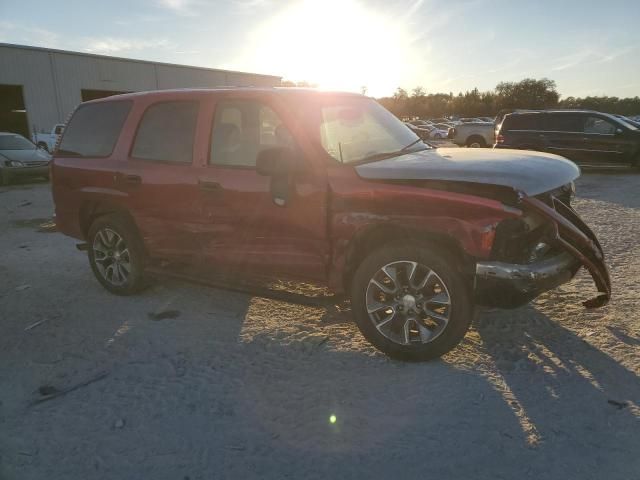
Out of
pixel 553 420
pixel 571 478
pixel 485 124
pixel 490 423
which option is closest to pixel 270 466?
pixel 490 423

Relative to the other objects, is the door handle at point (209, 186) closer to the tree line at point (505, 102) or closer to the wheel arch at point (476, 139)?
the wheel arch at point (476, 139)

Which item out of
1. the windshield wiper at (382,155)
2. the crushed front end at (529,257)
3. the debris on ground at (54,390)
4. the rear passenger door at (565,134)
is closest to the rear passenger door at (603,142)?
the rear passenger door at (565,134)

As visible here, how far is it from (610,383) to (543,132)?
1283 centimetres

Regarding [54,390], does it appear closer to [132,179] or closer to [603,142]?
[132,179]

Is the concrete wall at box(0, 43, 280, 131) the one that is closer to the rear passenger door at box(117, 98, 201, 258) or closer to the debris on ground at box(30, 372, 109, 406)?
the rear passenger door at box(117, 98, 201, 258)

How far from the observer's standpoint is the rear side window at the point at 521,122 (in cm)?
1420

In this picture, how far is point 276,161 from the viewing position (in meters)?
3.37

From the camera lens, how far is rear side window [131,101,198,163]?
4.19 m

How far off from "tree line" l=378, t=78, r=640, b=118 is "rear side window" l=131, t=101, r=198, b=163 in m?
64.4

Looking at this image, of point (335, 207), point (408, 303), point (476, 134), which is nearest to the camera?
point (408, 303)

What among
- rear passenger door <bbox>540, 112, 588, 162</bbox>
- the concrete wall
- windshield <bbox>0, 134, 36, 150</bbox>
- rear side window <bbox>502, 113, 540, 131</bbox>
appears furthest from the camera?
the concrete wall

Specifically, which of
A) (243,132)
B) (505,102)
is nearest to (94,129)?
(243,132)

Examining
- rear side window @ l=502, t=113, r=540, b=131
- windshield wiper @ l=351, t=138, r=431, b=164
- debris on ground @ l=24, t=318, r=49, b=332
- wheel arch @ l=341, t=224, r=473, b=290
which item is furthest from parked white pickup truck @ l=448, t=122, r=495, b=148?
debris on ground @ l=24, t=318, r=49, b=332

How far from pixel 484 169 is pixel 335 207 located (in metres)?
1.05
